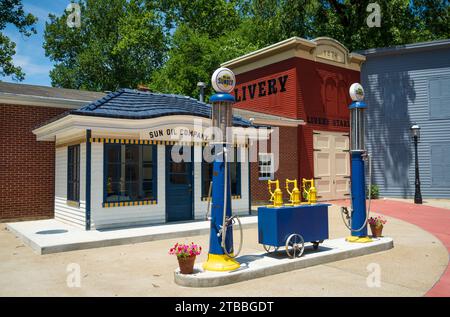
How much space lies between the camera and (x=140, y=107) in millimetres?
11562

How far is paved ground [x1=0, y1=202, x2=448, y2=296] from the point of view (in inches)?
227

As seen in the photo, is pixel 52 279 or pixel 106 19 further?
pixel 106 19

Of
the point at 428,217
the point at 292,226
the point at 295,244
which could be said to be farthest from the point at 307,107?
the point at 295,244

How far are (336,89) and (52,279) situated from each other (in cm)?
1752

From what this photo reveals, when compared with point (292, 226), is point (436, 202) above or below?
below

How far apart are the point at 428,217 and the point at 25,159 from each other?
13875mm

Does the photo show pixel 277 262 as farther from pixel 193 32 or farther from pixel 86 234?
pixel 193 32

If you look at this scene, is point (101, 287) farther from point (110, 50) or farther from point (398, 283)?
point (110, 50)

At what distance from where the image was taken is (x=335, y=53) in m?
20.7

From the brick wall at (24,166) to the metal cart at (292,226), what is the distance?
8.99 m

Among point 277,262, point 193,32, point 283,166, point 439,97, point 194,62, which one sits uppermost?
point 193,32

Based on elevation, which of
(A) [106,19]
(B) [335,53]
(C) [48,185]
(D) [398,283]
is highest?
(A) [106,19]

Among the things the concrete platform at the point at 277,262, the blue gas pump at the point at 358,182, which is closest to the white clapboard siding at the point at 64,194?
the concrete platform at the point at 277,262
